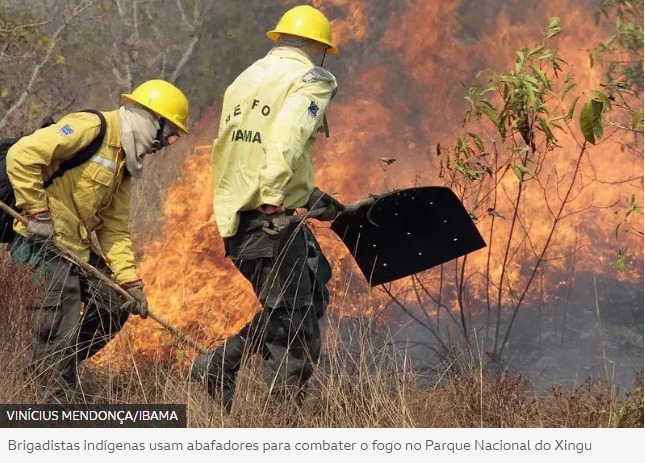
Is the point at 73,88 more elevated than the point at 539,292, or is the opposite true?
the point at 73,88

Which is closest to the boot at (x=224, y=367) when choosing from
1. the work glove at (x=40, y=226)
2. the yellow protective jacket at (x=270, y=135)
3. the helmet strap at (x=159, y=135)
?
the yellow protective jacket at (x=270, y=135)

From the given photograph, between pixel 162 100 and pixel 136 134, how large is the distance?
0.22 m

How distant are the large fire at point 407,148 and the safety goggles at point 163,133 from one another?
2.25 metres


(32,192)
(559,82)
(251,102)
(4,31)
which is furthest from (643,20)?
(4,31)

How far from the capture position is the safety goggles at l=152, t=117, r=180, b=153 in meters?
5.36

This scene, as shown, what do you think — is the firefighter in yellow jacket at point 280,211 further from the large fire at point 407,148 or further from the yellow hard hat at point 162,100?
the large fire at point 407,148

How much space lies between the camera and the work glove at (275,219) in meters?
4.73

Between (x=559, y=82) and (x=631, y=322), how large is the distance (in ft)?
7.25

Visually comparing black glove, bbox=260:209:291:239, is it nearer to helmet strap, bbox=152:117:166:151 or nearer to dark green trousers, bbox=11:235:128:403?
helmet strap, bbox=152:117:166:151

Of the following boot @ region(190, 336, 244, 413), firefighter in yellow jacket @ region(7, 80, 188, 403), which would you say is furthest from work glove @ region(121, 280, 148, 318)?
boot @ region(190, 336, 244, 413)

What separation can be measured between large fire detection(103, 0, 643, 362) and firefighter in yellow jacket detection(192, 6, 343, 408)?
244 cm

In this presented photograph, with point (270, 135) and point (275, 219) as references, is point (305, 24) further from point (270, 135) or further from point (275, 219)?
point (275, 219)
